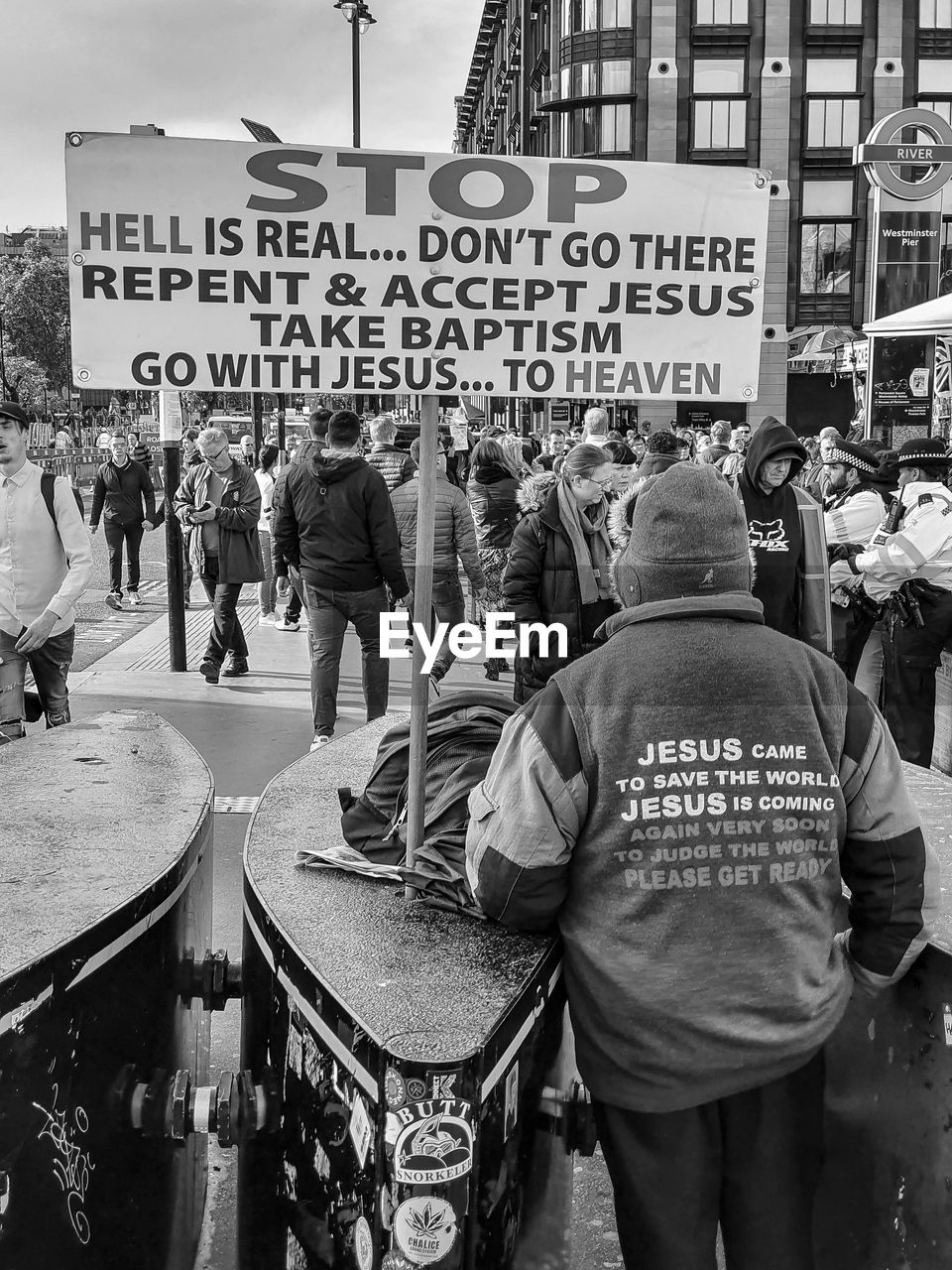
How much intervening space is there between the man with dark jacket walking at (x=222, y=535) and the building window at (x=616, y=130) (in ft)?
147

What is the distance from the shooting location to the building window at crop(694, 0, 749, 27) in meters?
49.8

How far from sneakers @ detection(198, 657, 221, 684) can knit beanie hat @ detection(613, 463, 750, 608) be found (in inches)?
304

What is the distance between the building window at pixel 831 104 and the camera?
50781 mm

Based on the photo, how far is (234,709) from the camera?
888 cm

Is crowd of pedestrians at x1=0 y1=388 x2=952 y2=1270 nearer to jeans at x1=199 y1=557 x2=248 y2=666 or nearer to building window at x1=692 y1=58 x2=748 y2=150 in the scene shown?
jeans at x1=199 y1=557 x2=248 y2=666

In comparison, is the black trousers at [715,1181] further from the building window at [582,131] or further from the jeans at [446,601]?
the building window at [582,131]

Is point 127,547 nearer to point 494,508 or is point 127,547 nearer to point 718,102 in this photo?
point 494,508

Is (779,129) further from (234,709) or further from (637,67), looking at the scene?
(234,709)

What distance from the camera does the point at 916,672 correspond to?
22.2 ft

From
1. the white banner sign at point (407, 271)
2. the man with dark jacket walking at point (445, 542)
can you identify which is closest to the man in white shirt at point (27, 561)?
the man with dark jacket walking at point (445, 542)

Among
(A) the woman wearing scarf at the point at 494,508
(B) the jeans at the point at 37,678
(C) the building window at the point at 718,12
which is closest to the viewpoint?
(B) the jeans at the point at 37,678

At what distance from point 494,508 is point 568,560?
418 centimetres

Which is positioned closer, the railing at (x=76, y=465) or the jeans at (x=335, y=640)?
the jeans at (x=335, y=640)

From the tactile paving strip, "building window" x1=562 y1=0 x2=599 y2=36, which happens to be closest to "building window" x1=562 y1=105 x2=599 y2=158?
"building window" x1=562 y1=0 x2=599 y2=36
